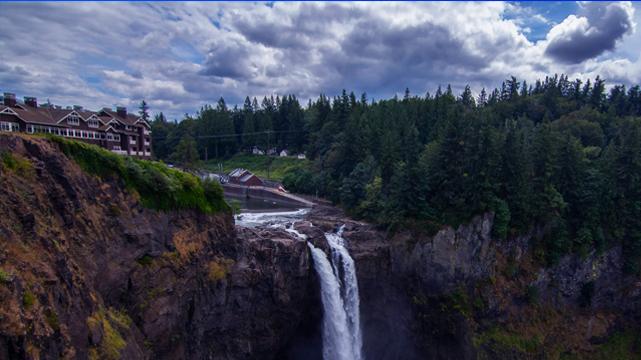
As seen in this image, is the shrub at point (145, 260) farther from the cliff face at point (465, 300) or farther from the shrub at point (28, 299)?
the cliff face at point (465, 300)

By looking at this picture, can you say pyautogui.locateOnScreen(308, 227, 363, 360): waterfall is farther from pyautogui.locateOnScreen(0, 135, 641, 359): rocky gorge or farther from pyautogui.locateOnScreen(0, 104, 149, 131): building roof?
pyautogui.locateOnScreen(0, 104, 149, 131): building roof

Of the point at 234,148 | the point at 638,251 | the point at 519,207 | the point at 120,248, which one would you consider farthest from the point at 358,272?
the point at 234,148

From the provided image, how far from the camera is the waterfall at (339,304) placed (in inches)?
1396

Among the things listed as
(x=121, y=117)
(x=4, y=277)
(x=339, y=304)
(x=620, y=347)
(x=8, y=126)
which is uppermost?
(x=121, y=117)

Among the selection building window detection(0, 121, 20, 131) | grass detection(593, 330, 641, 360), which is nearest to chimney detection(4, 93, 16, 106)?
building window detection(0, 121, 20, 131)

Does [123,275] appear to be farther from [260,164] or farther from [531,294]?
[260,164]

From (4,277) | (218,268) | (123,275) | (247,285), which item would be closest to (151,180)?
(123,275)

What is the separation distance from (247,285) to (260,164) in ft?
228

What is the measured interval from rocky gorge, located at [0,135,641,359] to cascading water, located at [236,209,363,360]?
869 millimetres

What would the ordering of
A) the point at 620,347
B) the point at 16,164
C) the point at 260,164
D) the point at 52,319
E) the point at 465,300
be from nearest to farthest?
the point at 52,319
the point at 16,164
the point at 465,300
the point at 620,347
the point at 260,164

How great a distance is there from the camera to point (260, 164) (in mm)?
100000

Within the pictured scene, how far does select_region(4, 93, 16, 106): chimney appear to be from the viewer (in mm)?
30041

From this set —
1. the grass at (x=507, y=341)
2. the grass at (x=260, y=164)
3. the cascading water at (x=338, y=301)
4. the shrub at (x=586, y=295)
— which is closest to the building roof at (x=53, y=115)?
the cascading water at (x=338, y=301)

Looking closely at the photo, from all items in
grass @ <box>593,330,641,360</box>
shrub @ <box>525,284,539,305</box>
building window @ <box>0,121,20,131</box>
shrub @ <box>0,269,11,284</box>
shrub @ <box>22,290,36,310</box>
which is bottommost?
grass @ <box>593,330,641,360</box>
